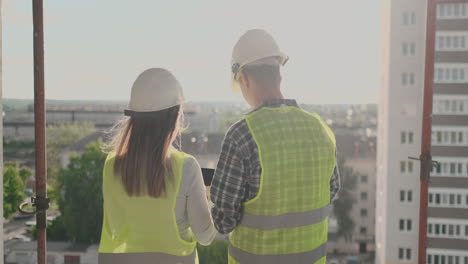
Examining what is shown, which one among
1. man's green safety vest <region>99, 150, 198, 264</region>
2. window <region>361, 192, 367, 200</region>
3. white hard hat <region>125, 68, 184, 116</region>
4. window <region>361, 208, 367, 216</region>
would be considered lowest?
window <region>361, 208, 367, 216</region>

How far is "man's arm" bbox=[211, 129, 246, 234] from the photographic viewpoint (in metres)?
1.00

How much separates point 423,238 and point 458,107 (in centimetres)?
2520

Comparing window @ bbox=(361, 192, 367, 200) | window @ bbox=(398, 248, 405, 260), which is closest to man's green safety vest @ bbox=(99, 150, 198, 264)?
window @ bbox=(398, 248, 405, 260)

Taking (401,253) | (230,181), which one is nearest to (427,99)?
(230,181)

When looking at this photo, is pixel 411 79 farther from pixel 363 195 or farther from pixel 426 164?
pixel 426 164

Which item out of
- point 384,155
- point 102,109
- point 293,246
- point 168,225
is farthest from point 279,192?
point 102,109

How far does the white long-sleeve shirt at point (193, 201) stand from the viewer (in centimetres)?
106

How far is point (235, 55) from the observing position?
111 centimetres

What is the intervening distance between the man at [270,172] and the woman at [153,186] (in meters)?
0.06

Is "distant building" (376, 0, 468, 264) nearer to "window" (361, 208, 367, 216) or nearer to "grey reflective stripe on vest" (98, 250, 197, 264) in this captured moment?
"window" (361, 208, 367, 216)

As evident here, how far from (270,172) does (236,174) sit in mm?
65

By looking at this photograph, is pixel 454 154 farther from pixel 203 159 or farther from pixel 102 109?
pixel 102 109

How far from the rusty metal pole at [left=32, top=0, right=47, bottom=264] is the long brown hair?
41cm

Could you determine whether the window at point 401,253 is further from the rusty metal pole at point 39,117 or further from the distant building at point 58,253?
the rusty metal pole at point 39,117
